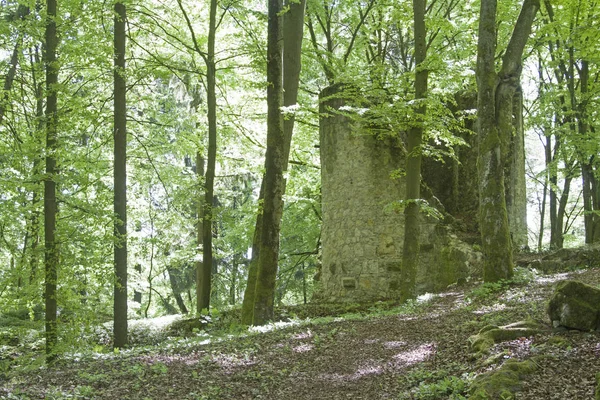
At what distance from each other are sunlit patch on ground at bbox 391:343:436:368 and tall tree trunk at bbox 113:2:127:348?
241 inches

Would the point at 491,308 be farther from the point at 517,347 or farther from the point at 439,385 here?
the point at 439,385

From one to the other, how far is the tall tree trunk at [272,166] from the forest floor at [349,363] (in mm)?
956

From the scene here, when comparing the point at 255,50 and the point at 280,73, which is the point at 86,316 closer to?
the point at 280,73

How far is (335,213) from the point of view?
1416 centimetres

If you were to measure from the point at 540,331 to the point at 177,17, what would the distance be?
12.3m

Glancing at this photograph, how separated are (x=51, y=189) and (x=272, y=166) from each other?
3.74 metres

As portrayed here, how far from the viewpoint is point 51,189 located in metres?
9.45

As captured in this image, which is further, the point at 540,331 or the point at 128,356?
the point at 128,356

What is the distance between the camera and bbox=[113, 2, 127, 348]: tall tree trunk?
1060cm

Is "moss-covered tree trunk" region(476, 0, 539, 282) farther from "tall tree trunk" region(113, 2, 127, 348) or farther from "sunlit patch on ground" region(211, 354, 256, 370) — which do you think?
"tall tree trunk" region(113, 2, 127, 348)

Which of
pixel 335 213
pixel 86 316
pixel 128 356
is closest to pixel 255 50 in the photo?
pixel 335 213

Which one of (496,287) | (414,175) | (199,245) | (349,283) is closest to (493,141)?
(414,175)

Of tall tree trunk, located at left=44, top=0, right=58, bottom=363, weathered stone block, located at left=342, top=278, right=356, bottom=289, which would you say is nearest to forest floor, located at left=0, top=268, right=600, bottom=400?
tall tree trunk, located at left=44, top=0, right=58, bottom=363

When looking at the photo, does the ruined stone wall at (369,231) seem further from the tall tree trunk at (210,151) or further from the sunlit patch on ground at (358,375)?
the sunlit patch on ground at (358,375)
